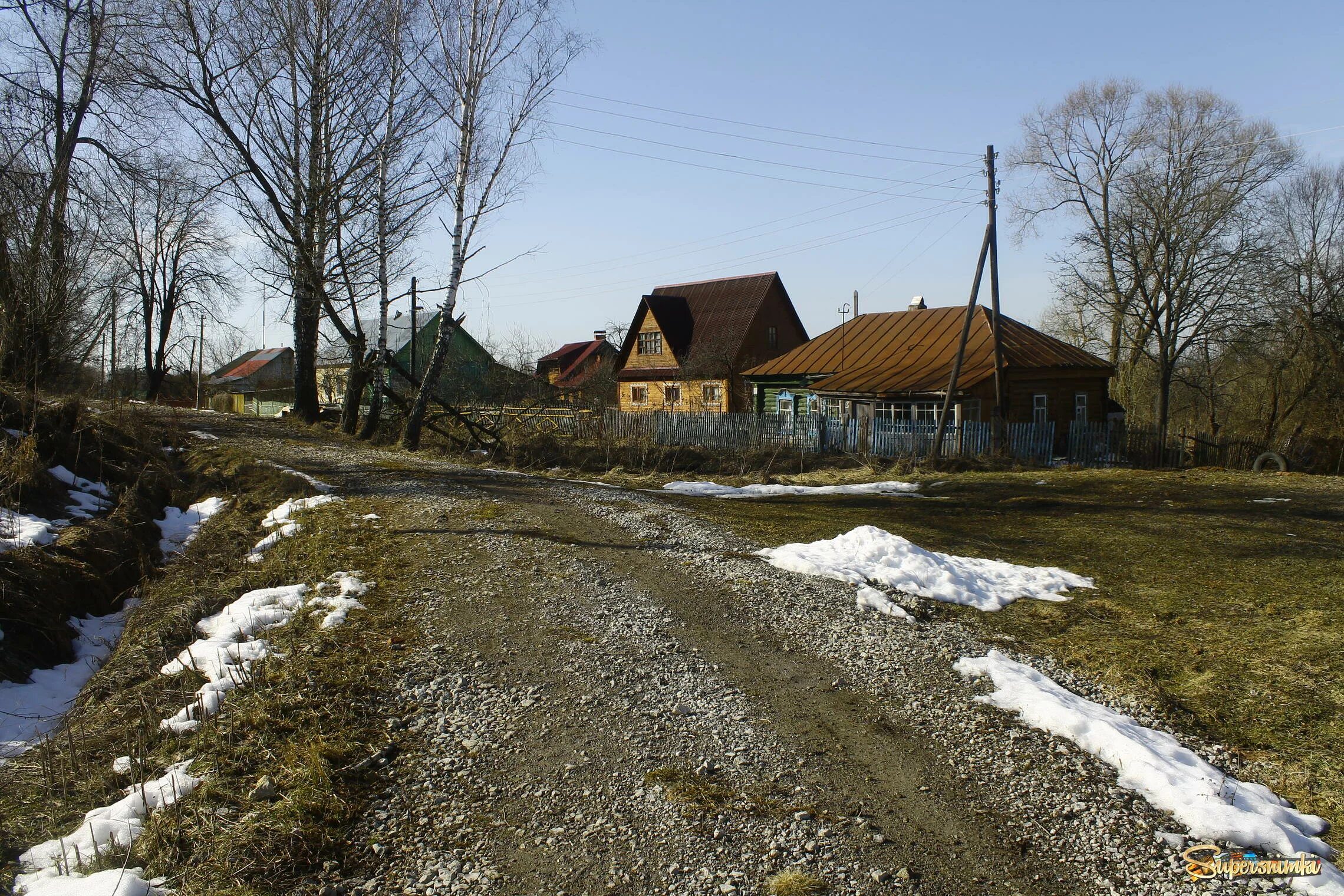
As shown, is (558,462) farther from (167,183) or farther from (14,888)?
(14,888)

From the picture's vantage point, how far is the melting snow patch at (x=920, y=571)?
711cm

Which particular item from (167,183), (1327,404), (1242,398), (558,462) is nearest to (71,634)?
(558,462)

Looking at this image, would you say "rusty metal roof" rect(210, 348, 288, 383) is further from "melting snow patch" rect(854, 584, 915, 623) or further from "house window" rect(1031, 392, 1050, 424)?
"melting snow patch" rect(854, 584, 915, 623)

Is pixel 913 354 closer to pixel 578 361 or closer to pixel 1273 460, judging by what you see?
pixel 1273 460

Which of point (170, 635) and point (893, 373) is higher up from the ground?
point (893, 373)

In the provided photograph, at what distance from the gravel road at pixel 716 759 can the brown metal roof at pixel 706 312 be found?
30927 mm

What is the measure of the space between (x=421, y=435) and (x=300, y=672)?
1492 cm

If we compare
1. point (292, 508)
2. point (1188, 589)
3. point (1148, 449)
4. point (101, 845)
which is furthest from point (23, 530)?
point (1148, 449)

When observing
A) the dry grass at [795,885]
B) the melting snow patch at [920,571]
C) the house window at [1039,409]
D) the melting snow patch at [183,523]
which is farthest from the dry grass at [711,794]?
the house window at [1039,409]

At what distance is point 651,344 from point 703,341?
3.07m

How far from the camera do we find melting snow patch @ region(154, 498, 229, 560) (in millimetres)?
9086

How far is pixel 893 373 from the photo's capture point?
2583cm

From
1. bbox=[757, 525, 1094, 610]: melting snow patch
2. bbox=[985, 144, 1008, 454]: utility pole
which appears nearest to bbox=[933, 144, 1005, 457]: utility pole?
bbox=[985, 144, 1008, 454]: utility pole

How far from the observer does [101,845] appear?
3566 mm
